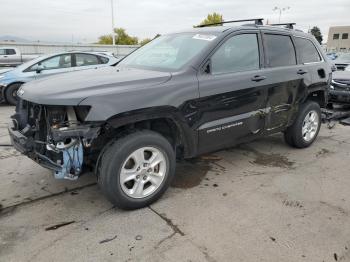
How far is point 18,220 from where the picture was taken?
318 centimetres

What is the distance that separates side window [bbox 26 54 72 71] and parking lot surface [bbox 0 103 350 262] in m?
5.26

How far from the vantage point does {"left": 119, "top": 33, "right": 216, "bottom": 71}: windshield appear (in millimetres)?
3771

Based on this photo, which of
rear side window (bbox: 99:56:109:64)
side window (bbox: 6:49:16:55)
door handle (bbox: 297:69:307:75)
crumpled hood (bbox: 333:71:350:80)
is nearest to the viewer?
door handle (bbox: 297:69:307:75)

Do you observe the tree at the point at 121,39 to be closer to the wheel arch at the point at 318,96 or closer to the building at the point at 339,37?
the building at the point at 339,37

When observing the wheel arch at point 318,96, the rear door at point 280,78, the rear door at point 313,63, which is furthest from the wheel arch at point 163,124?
the wheel arch at point 318,96

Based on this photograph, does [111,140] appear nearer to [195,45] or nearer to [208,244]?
[208,244]

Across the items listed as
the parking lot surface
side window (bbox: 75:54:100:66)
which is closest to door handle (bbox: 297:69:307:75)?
the parking lot surface

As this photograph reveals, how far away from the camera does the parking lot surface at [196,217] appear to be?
108 inches

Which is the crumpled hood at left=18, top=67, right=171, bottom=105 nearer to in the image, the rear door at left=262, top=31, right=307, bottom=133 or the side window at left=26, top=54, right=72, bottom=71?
the rear door at left=262, top=31, right=307, bottom=133

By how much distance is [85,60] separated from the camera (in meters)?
9.92

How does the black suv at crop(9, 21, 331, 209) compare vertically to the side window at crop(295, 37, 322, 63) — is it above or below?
below

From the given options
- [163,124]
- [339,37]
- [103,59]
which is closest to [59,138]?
[163,124]

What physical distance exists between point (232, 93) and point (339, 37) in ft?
340

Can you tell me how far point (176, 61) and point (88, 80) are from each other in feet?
3.34
